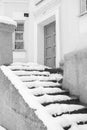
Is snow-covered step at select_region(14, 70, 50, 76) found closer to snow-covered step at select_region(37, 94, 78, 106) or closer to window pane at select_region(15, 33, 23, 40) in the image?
snow-covered step at select_region(37, 94, 78, 106)

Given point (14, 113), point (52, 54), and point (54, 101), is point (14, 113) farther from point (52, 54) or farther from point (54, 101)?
point (52, 54)

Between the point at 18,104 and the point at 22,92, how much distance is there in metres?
0.23

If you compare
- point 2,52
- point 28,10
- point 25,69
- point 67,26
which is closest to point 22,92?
point 25,69

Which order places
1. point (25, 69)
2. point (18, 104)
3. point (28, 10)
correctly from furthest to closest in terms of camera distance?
1. point (28, 10)
2. point (25, 69)
3. point (18, 104)

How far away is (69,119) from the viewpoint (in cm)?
421

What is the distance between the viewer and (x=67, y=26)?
830 centimetres

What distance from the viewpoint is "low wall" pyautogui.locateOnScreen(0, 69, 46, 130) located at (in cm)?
425

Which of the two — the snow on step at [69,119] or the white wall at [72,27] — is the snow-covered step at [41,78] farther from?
the snow on step at [69,119]

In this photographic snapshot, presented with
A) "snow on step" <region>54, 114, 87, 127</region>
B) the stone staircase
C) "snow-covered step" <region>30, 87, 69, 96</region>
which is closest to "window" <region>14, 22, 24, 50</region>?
the stone staircase

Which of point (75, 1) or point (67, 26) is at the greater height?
point (75, 1)

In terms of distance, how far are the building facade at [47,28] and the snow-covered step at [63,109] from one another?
260 cm

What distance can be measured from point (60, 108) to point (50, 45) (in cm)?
556

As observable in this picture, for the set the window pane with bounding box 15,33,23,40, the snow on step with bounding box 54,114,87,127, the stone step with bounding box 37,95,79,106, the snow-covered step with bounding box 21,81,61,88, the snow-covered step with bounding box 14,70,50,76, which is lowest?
the snow on step with bounding box 54,114,87,127

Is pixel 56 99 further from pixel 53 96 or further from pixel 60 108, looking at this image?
pixel 60 108
